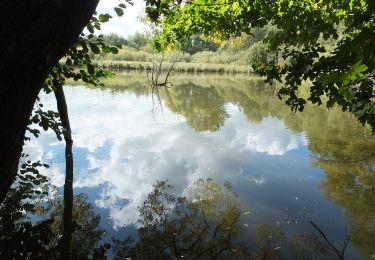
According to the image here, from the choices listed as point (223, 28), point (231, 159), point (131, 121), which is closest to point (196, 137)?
point (231, 159)

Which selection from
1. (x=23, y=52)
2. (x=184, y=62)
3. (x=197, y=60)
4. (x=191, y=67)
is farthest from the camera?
(x=197, y=60)

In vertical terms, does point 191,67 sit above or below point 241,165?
above

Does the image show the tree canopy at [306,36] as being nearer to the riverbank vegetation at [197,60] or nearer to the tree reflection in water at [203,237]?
the tree reflection in water at [203,237]

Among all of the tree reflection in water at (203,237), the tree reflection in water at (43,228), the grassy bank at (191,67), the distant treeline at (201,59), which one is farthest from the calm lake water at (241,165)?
the grassy bank at (191,67)

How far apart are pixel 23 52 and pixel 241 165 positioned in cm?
1009

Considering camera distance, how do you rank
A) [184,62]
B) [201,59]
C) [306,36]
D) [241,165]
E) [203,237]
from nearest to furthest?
[306,36]
[203,237]
[241,165]
[184,62]
[201,59]

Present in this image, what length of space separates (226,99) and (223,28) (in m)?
19.1

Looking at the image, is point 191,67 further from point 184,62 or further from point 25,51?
point 25,51

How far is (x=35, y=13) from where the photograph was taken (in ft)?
3.77

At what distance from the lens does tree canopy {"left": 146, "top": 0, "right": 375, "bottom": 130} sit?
2.92 metres

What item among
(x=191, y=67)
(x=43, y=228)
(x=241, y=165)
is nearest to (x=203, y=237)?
(x=43, y=228)

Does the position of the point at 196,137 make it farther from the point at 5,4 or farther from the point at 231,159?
the point at 5,4

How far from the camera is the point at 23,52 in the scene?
1143 millimetres

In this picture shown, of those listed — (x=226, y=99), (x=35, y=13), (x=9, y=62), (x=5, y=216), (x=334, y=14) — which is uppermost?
(x=334, y=14)
